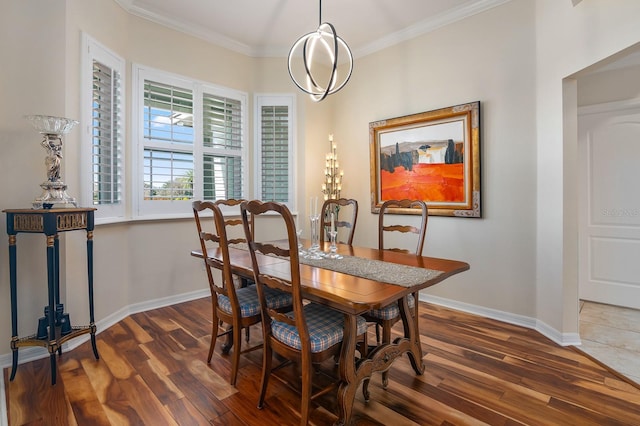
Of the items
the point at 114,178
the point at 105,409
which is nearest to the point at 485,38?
the point at 114,178

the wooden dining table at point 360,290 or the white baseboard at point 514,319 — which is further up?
the wooden dining table at point 360,290

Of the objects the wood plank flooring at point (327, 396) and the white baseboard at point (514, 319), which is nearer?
the wood plank flooring at point (327, 396)

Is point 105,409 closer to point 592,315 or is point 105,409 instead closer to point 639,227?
point 592,315

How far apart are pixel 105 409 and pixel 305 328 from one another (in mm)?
1286

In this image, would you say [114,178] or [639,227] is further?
[639,227]

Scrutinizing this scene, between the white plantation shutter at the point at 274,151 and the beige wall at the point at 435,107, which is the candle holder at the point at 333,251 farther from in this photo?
the white plantation shutter at the point at 274,151

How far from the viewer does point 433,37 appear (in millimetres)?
3541

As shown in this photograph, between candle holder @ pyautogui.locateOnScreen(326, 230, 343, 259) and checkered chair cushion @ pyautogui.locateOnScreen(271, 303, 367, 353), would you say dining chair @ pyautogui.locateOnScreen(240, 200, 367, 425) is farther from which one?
candle holder @ pyautogui.locateOnScreen(326, 230, 343, 259)

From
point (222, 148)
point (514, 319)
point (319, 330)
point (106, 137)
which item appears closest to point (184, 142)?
point (222, 148)

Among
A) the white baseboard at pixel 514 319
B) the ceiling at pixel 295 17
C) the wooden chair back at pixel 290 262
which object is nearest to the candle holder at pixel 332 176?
the ceiling at pixel 295 17

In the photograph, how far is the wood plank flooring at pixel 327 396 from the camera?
68.9 inches

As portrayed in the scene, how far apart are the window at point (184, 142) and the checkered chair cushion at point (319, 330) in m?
2.40

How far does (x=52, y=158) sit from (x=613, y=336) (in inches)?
183

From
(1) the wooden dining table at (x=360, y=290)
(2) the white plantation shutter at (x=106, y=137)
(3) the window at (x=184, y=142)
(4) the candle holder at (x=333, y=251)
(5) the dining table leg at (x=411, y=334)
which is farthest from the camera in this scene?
(3) the window at (x=184, y=142)
